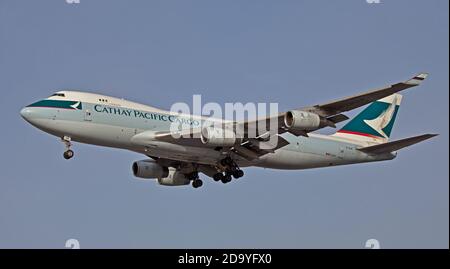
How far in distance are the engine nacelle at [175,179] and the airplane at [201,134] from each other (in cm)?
87

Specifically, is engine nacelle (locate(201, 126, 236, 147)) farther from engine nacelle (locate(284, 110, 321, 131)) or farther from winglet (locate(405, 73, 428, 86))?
winglet (locate(405, 73, 428, 86))

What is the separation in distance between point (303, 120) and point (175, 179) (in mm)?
12522

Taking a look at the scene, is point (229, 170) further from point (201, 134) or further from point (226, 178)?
point (201, 134)

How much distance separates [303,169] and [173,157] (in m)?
9.17

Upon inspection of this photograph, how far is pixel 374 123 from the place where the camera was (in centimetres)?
5681

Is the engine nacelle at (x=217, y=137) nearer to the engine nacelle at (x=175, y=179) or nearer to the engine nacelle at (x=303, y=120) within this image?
the engine nacelle at (x=303, y=120)

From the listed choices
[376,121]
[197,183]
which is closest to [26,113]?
[197,183]

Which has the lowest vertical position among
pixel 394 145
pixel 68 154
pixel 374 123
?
pixel 68 154
